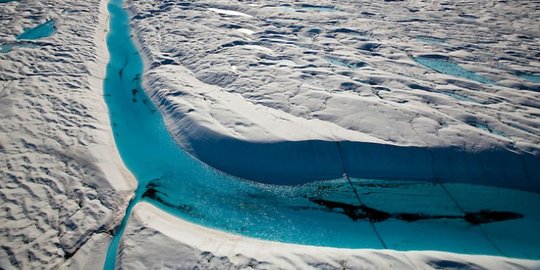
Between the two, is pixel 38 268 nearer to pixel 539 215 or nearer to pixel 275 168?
pixel 275 168

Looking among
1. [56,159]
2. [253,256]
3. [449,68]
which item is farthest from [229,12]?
[253,256]

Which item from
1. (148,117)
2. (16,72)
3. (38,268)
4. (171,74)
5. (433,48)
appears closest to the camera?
(38,268)

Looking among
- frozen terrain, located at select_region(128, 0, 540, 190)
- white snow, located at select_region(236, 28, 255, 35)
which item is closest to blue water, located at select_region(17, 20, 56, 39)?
frozen terrain, located at select_region(128, 0, 540, 190)

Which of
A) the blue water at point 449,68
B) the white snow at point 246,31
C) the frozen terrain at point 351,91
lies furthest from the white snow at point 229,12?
the blue water at point 449,68

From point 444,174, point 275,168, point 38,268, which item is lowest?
point 38,268

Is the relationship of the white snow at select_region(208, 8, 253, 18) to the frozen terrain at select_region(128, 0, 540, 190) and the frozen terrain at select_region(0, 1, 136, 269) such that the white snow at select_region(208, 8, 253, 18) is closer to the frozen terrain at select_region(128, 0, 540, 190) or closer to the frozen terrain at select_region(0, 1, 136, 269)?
the frozen terrain at select_region(128, 0, 540, 190)

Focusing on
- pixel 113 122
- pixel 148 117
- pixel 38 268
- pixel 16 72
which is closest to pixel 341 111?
pixel 148 117

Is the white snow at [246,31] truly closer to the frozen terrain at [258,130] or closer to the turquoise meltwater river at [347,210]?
the frozen terrain at [258,130]
